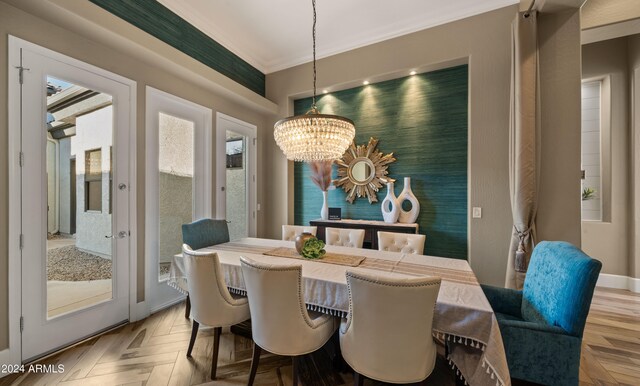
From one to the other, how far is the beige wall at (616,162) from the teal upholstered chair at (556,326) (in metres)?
3.17

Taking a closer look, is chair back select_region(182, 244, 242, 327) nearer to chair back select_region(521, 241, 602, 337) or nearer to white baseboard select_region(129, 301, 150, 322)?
white baseboard select_region(129, 301, 150, 322)

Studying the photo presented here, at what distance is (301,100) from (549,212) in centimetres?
364

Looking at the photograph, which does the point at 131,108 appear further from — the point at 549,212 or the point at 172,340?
the point at 549,212

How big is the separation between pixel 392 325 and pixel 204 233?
224 centimetres

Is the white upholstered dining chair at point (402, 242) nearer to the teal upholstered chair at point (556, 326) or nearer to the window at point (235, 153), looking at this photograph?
the teal upholstered chair at point (556, 326)

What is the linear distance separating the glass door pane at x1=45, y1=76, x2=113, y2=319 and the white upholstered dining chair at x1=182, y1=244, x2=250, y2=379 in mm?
1196

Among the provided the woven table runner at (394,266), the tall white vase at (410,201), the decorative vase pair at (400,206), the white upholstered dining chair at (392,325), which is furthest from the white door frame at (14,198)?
the tall white vase at (410,201)

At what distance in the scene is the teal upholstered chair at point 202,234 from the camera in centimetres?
260

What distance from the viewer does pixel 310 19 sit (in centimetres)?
311

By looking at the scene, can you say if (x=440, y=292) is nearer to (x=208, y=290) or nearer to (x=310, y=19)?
(x=208, y=290)

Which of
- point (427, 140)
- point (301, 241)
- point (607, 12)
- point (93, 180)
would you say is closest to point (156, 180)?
point (93, 180)

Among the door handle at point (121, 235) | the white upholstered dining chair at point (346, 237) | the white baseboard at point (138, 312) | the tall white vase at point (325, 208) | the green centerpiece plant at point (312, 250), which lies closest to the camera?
the green centerpiece plant at point (312, 250)

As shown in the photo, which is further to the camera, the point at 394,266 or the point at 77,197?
the point at 77,197

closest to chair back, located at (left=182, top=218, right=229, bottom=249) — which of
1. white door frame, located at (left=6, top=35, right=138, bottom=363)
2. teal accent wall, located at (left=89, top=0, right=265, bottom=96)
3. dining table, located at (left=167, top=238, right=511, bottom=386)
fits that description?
dining table, located at (left=167, top=238, right=511, bottom=386)
